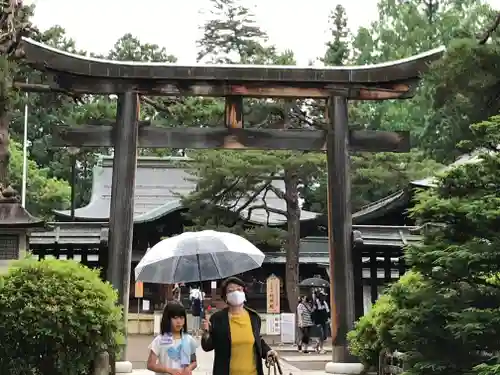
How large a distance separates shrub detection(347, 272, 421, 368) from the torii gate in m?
2.37

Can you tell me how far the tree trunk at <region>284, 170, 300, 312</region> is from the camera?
26.1 meters

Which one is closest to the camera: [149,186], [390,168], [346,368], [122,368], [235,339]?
[235,339]

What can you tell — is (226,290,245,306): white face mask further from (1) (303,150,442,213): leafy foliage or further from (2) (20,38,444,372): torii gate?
(1) (303,150,442,213): leafy foliage

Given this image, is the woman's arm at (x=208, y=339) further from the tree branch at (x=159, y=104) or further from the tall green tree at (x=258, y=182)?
the tall green tree at (x=258, y=182)

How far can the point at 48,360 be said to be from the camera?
8.59 meters

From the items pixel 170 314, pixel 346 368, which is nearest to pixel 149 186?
pixel 346 368

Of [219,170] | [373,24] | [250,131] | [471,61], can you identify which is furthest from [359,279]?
[373,24]

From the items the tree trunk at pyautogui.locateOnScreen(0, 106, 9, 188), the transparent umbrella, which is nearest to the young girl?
the transparent umbrella

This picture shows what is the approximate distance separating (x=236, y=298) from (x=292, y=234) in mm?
20262

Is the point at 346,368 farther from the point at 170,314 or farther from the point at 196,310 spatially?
the point at 196,310

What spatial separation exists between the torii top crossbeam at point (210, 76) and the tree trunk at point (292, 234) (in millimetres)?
11366

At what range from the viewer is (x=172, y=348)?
627cm

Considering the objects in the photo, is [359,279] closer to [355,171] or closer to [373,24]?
[355,171]

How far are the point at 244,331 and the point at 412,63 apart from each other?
9.32m
